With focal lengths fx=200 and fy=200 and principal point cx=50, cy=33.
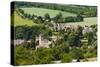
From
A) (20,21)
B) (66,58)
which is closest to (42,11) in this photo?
(20,21)

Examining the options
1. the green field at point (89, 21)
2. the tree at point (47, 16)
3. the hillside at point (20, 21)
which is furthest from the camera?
the green field at point (89, 21)

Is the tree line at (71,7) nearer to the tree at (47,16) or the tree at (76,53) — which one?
the tree at (47,16)

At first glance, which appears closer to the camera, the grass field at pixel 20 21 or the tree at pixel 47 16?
the grass field at pixel 20 21

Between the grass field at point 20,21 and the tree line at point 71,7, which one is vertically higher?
the tree line at point 71,7

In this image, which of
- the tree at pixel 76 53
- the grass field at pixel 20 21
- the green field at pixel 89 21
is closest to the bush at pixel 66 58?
the tree at pixel 76 53

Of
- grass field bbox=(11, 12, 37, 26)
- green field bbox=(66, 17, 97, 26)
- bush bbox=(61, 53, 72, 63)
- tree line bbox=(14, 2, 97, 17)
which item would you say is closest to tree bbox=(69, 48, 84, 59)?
bush bbox=(61, 53, 72, 63)

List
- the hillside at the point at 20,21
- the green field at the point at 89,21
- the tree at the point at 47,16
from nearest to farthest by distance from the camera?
the hillside at the point at 20,21 < the tree at the point at 47,16 < the green field at the point at 89,21

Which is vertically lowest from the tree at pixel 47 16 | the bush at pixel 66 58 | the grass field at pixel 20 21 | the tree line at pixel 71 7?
the bush at pixel 66 58

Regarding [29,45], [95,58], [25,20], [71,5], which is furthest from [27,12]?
[95,58]

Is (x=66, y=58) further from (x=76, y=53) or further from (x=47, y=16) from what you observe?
(x=47, y=16)

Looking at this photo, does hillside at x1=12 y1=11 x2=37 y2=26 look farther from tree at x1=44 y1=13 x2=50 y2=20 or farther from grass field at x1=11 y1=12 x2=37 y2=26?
tree at x1=44 y1=13 x2=50 y2=20
